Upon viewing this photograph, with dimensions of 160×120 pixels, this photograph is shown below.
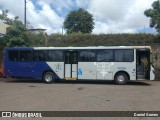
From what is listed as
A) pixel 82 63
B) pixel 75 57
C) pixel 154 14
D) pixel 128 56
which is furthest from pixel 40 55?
pixel 154 14

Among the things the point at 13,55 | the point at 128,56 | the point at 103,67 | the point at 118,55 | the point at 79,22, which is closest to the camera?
the point at 128,56

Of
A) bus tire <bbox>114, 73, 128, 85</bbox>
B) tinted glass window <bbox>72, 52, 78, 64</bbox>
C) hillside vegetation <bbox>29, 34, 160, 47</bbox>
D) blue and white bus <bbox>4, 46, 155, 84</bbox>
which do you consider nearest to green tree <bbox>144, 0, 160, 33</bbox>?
hillside vegetation <bbox>29, 34, 160, 47</bbox>

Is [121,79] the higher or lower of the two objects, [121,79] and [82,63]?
the lower

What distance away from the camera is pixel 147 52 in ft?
76.8

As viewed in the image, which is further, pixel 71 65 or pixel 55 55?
pixel 55 55

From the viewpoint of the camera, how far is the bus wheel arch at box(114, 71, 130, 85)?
2343cm

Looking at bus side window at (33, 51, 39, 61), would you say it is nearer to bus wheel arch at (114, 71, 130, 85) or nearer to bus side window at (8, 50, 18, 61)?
bus side window at (8, 50, 18, 61)

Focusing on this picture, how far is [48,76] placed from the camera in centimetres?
2488

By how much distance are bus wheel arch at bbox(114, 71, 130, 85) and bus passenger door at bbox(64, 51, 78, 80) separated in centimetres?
305

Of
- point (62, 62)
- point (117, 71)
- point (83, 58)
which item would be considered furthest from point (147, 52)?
point (62, 62)

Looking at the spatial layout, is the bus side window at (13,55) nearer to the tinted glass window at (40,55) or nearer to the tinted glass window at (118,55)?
Result: the tinted glass window at (40,55)

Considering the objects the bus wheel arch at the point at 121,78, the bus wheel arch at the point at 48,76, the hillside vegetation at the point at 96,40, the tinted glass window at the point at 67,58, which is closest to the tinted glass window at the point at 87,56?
the tinted glass window at the point at 67,58

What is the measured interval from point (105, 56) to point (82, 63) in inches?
69.6

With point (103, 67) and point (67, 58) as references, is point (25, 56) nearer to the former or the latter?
point (67, 58)
